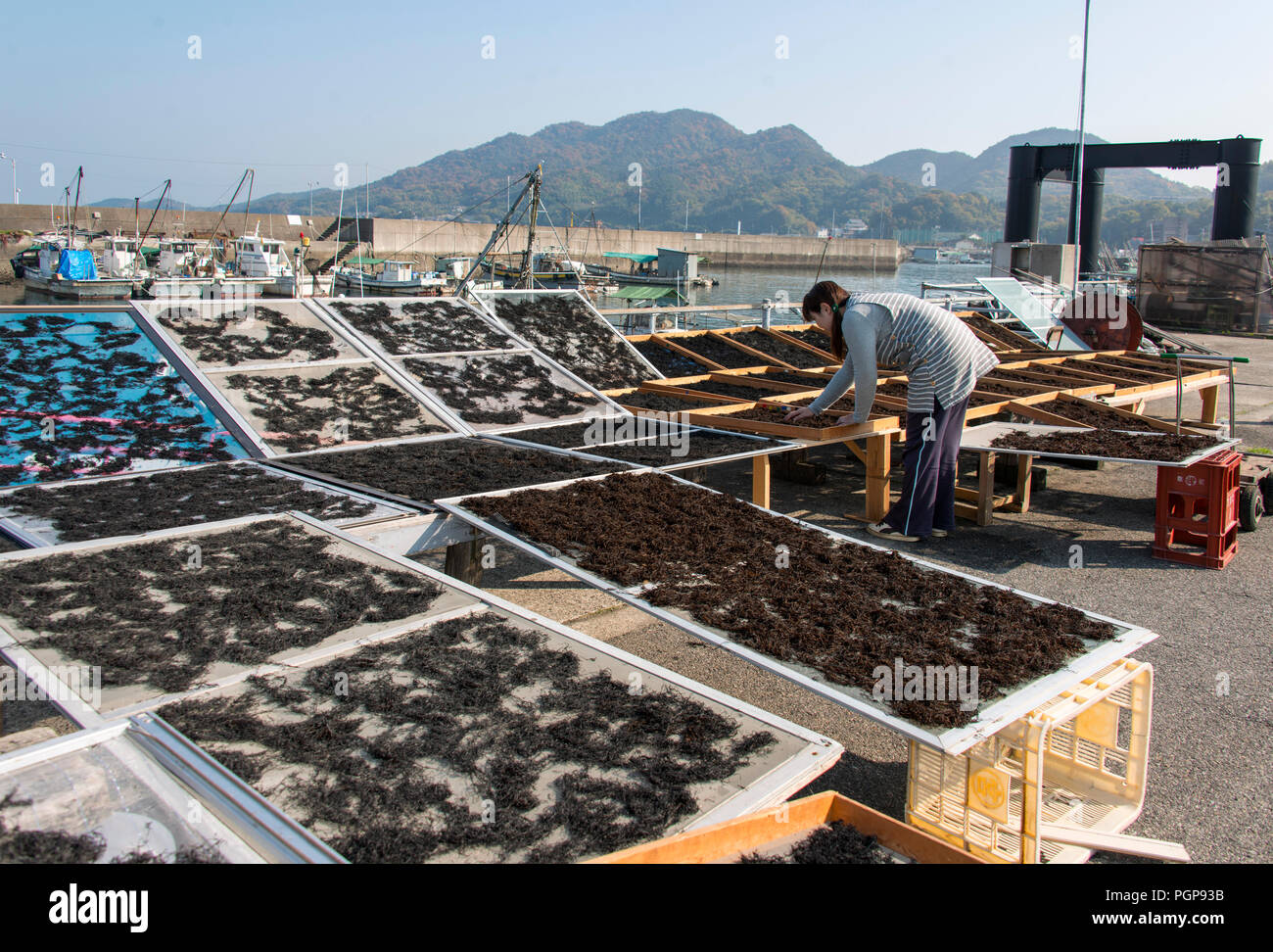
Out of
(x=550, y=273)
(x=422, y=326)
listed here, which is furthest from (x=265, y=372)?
(x=550, y=273)

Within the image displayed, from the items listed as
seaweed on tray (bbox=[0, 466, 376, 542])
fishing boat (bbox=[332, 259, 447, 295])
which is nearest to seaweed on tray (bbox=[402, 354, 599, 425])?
seaweed on tray (bbox=[0, 466, 376, 542])

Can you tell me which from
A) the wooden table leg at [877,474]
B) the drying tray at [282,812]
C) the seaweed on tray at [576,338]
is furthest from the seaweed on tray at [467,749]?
the seaweed on tray at [576,338]

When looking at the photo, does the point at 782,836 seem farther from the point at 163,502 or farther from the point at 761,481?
the point at 761,481

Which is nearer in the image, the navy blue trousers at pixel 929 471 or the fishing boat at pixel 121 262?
the navy blue trousers at pixel 929 471

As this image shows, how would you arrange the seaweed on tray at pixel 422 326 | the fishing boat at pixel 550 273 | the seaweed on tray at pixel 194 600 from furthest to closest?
the fishing boat at pixel 550 273, the seaweed on tray at pixel 422 326, the seaweed on tray at pixel 194 600

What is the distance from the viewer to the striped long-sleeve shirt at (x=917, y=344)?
5.99 metres

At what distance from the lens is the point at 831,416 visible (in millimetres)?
7469

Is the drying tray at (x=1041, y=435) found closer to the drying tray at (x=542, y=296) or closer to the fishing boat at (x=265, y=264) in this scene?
the drying tray at (x=542, y=296)

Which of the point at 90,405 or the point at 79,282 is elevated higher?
the point at 79,282

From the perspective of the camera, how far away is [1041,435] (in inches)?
301

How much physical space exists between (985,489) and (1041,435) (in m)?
0.65

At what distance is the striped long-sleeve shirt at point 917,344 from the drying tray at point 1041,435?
691mm

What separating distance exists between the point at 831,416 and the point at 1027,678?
14.3 ft
